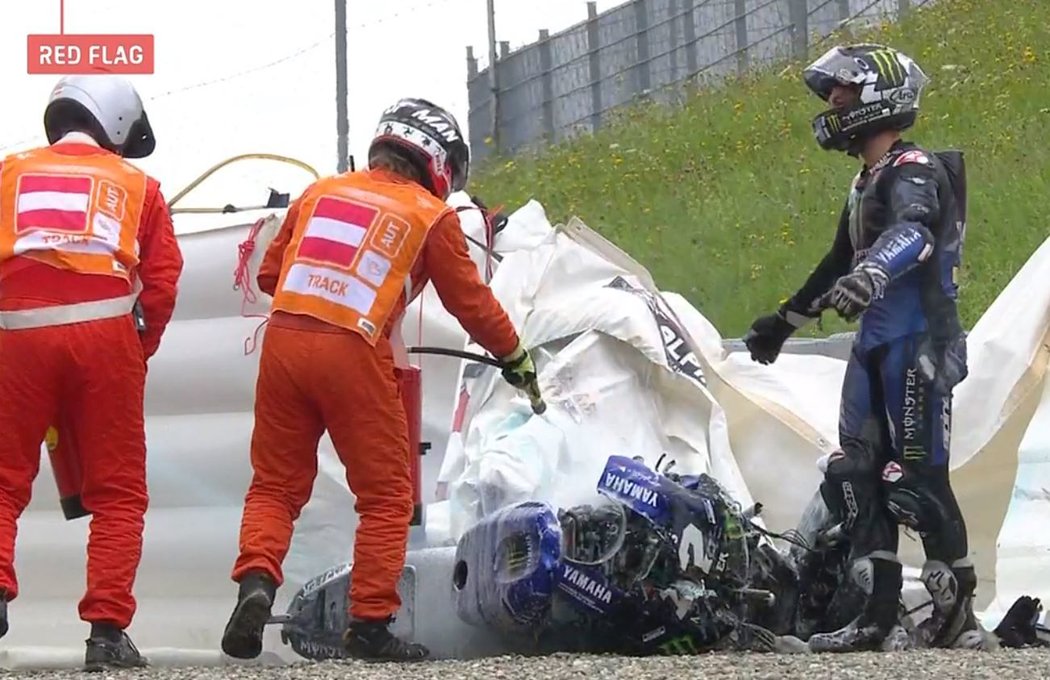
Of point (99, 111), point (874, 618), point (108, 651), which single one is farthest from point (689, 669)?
point (99, 111)

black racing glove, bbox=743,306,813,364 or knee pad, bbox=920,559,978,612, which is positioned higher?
black racing glove, bbox=743,306,813,364

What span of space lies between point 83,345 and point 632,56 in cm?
1540

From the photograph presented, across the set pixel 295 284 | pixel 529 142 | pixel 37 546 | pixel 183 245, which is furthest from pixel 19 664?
pixel 529 142

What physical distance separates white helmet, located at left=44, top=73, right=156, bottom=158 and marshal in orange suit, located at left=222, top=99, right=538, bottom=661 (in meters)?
0.68

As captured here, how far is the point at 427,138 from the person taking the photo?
5.67m

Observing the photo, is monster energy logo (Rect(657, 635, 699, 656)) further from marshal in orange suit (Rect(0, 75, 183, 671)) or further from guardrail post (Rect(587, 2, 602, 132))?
guardrail post (Rect(587, 2, 602, 132))

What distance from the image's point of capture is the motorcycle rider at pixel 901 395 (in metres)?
5.38

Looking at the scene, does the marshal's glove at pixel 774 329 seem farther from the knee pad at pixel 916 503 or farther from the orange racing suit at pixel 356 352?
the orange racing suit at pixel 356 352

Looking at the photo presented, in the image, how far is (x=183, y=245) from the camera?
691cm

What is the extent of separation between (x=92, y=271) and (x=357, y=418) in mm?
915

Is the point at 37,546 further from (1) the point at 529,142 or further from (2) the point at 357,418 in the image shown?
(1) the point at 529,142

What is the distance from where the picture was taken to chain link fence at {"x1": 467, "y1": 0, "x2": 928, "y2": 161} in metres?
19.3

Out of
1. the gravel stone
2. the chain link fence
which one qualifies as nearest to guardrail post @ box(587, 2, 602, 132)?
the chain link fence

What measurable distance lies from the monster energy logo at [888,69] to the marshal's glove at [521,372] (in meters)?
1.40
